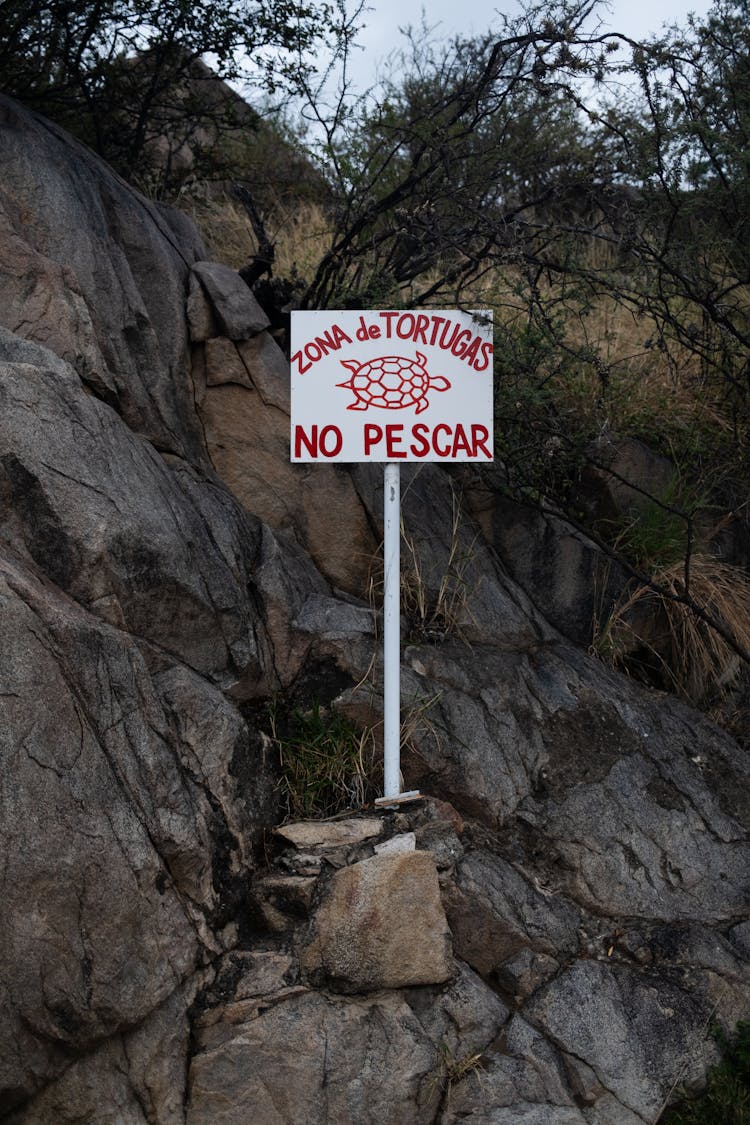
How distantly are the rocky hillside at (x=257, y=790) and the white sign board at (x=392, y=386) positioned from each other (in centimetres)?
74

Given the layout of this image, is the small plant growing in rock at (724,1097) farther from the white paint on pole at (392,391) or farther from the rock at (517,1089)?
the white paint on pole at (392,391)

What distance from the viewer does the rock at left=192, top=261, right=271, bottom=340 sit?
588cm

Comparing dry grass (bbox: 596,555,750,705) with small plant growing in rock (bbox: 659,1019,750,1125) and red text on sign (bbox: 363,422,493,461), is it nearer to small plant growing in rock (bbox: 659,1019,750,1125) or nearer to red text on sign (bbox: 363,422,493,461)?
red text on sign (bbox: 363,422,493,461)

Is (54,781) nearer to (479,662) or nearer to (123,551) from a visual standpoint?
(123,551)

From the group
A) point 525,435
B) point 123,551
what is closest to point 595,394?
point 525,435

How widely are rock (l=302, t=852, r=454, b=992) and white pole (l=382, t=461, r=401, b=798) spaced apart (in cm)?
47

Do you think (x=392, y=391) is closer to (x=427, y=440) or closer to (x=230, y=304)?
(x=427, y=440)

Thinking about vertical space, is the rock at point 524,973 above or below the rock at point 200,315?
below

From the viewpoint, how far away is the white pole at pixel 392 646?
15.1 feet

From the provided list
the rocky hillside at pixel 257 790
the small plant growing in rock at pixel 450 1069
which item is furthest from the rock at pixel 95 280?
the small plant growing in rock at pixel 450 1069

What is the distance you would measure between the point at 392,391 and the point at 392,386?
25 millimetres

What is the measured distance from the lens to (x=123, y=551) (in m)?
4.35

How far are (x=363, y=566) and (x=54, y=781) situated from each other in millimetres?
2513

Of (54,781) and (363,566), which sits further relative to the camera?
(363,566)
